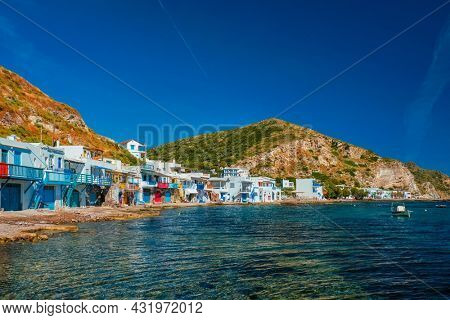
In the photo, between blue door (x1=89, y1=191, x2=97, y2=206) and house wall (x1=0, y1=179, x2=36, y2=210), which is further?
blue door (x1=89, y1=191, x2=97, y2=206)

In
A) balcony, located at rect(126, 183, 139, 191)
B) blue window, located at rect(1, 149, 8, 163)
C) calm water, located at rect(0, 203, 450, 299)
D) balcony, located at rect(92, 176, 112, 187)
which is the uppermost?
blue window, located at rect(1, 149, 8, 163)

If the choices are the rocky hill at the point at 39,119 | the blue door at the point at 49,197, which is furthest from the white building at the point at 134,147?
the blue door at the point at 49,197

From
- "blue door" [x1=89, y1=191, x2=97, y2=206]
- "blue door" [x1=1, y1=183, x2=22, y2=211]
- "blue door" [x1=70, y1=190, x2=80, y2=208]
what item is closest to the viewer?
"blue door" [x1=1, y1=183, x2=22, y2=211]

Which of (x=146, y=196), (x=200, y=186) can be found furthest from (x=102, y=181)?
(x=200, y=186)

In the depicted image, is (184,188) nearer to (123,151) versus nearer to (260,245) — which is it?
(123,151)

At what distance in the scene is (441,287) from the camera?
Result: 1547cm

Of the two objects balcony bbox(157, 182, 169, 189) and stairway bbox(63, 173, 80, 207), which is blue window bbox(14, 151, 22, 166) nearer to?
stairway bbox(63, 173, 80, 207)

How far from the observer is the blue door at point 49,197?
152 feet

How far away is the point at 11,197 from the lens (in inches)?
1608

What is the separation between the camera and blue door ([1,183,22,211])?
131 ft

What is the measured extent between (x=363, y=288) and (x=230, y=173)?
117 m

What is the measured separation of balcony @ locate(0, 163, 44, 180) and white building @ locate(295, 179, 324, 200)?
12733 centimetres

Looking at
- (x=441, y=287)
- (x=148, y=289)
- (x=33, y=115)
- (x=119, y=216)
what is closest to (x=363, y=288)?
(x=441, y=287)

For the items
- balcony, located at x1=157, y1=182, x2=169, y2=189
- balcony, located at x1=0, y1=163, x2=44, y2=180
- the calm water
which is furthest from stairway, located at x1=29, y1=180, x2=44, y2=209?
balcony, located at x1=157, y1=182, x2=169, y2=189
